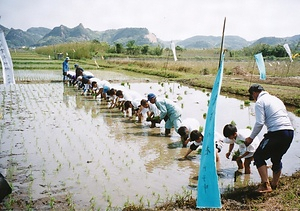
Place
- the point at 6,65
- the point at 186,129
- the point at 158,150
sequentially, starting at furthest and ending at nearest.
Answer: the point at 158,150 < the point at 186,129 < the point at 6,65

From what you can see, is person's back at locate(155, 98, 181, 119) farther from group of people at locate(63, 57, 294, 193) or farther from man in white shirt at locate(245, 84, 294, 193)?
man in white shirt at locate(245, 84, 294, 193)

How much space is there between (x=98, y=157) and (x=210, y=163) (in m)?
3.35

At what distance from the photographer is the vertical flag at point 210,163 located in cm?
310

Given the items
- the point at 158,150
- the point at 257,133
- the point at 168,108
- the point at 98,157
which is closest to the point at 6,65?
the point at 98,157

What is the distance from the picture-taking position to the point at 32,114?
977cm

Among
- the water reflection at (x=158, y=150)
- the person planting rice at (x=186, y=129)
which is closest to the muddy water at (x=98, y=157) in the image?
the water reflection at (x=158, y=150)

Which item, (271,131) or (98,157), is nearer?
(271,131)

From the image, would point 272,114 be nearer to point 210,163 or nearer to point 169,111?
point 210,163

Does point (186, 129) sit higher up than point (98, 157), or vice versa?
point (186, 129)

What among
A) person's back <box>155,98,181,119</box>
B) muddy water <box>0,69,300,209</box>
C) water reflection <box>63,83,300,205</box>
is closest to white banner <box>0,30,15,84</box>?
muddy water <box>0,69,300,209</box>

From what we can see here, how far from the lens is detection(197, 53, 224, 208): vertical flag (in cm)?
310

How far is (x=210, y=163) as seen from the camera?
10.3ft

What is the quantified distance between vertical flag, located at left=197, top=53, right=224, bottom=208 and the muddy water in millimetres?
1092

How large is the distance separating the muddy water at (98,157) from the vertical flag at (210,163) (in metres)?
1.09
